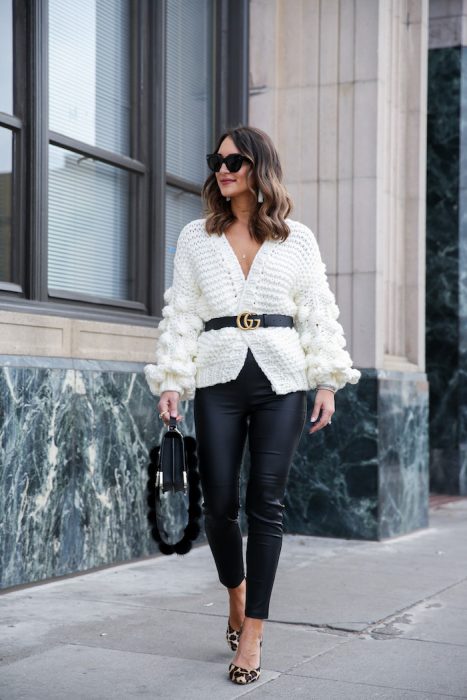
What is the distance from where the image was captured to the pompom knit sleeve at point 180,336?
170 inches

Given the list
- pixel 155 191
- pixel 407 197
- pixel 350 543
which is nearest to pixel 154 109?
pixel 155 191

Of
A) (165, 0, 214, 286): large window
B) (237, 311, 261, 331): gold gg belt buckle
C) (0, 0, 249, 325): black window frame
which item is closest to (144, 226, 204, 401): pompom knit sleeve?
(237, 311, 261, 331): gold gg belt buckle

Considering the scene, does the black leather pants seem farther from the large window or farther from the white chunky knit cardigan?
the large window

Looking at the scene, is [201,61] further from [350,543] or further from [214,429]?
[214,429]

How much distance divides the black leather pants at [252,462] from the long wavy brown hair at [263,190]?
0.48 meters

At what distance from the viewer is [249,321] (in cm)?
429

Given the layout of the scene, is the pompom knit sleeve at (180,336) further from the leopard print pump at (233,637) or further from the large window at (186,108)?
the large window at (186,108)

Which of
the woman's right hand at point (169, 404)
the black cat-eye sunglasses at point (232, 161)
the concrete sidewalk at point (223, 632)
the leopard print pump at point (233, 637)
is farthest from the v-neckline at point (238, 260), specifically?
the concrete sidewalk at point (223, 632)

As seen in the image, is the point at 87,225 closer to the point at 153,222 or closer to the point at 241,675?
the point at 153,222

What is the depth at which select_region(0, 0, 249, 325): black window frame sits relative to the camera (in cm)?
604

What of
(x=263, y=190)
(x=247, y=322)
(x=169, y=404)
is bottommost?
(x=169, y=404)

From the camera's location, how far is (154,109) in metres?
7.20

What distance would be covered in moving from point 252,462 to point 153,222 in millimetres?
3270

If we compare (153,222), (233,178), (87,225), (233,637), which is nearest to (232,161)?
(233,178)
